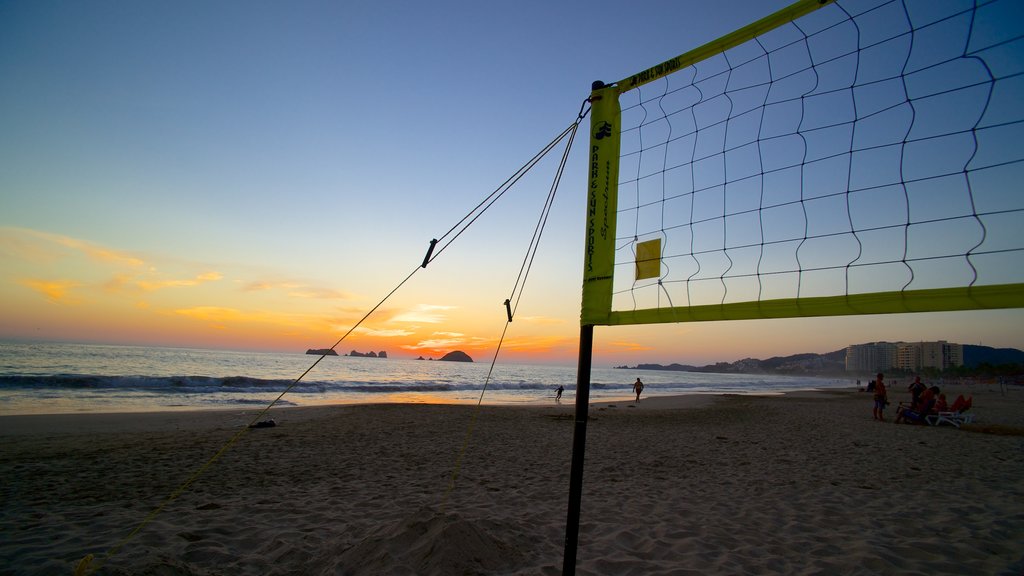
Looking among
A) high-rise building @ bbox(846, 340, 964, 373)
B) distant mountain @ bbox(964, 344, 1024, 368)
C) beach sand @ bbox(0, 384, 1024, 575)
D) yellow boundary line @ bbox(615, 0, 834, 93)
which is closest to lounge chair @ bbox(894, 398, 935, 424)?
beach sand @ bbox(0, 384, 1024, 575)

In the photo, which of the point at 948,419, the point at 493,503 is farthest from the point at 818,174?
the point at 948,419

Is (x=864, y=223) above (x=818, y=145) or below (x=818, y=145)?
below

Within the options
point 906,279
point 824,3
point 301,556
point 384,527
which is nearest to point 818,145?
point 824,3

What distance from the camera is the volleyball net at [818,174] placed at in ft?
6.84

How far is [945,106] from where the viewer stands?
7.94 ft

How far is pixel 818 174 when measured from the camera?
291 cm

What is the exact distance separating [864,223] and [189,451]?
907 cm

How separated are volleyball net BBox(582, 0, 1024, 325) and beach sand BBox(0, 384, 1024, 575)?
7.56 feet

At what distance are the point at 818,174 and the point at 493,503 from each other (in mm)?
4311

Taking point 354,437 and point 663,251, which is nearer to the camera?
point 663,251

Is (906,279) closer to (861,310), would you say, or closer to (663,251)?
(861,310)

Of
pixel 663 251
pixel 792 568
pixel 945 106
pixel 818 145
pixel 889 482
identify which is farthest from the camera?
pixel 889 482

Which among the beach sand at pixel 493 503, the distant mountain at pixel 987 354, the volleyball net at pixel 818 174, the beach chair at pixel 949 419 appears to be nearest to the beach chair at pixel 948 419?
the beach chair at pixel 949 419

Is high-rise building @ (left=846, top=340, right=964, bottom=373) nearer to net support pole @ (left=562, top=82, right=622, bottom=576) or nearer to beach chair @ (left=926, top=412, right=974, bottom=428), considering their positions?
beach chair @ (left=926, top=412, right=974, bottom=428)
